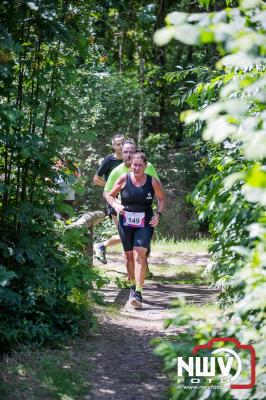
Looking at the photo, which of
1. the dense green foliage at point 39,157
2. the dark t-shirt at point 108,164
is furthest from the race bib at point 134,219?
the dark t-shirt at point 108,164

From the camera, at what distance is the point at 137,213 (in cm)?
714

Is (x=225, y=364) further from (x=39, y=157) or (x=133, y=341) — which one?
(x=133, y=341)

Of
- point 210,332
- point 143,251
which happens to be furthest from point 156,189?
point 210,332

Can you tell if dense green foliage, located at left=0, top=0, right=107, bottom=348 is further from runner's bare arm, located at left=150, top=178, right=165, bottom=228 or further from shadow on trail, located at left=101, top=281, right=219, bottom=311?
shadow on trail, located at left=101, top=281, right=219, bottom=311

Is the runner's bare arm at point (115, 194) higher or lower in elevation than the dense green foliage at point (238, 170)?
lower

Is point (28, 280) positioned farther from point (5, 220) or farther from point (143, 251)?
point (143, 251)

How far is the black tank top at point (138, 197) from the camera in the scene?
714 centimetres

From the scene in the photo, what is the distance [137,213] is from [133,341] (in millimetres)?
1960

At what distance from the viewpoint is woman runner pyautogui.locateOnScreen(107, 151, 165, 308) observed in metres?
7.00

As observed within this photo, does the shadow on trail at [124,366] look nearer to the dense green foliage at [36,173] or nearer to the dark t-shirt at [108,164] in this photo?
the dense green foliage at [36,173]

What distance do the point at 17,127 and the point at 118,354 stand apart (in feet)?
6.56

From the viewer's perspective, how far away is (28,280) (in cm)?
486

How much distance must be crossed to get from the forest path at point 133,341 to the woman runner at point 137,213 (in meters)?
0.43

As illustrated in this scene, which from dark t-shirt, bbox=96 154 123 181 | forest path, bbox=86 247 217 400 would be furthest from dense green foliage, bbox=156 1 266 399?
dark t-shirt, bbox=96 154 123 181
